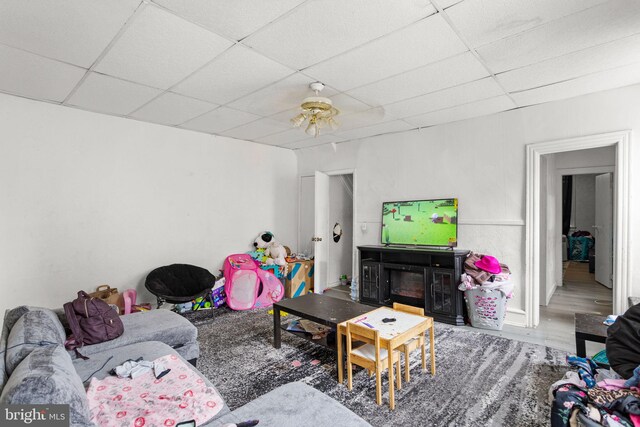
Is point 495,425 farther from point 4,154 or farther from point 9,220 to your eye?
point 4,154

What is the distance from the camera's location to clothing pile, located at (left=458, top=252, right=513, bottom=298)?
3.61m

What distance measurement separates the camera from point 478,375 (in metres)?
2.60

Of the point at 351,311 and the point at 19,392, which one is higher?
the point at 19,392

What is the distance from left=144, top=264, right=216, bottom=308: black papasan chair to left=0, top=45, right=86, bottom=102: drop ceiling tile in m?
2.32

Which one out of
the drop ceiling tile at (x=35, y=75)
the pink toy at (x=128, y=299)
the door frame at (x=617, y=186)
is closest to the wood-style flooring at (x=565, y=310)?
the door frame at (x=617, y=186)

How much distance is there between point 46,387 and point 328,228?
15.0ft

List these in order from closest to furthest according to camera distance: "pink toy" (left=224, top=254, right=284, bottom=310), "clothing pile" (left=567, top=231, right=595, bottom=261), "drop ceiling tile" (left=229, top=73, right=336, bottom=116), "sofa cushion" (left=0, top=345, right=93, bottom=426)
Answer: "sofa cushion" (left=0, top=345, right=93, bottom=426)
"drop ceiling tile" (left=229, top=73, right=336, bottom=116)
"pink toy" (left=224, top=254, right=284, bottom=310)
"clothing pile" (left=567, top=231, right=595, bottom=261)

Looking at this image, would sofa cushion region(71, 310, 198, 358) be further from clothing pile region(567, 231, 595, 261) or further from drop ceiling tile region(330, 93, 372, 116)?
clothing pile region(567, 231, 595, 261)

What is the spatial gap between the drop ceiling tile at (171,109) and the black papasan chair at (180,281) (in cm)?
200

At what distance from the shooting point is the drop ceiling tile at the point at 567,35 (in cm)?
196

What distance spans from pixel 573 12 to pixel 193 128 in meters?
4.36

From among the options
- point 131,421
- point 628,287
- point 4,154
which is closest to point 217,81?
point 4,154

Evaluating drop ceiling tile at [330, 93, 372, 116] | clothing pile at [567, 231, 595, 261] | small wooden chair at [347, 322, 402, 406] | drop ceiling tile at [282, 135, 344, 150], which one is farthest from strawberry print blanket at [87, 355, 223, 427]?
clothing pile at [567, 231, 595, 261]

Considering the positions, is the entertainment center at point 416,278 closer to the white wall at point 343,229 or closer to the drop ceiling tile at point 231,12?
the white wall at point 343,229
